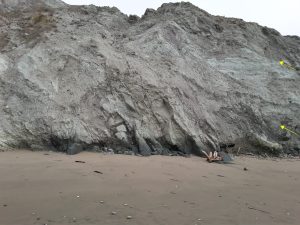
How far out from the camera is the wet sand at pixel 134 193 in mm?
3766

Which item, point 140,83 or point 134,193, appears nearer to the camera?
point 134,193

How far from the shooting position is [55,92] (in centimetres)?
902

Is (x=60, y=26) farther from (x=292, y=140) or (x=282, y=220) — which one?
(x=282, y=220)

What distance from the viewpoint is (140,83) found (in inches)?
398

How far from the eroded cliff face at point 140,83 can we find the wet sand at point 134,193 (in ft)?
4.97

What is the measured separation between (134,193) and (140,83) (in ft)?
19.1

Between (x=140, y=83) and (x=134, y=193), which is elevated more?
(x=140, y=83)

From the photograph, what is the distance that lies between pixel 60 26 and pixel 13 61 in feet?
8.62

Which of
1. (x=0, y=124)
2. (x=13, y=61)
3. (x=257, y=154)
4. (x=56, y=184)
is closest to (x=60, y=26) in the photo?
(x=13, y=61)

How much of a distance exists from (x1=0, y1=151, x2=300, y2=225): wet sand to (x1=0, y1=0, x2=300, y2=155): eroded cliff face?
1514mm

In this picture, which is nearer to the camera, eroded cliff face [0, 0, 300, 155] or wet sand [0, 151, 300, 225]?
wet sand [0, 151, 300, 225]

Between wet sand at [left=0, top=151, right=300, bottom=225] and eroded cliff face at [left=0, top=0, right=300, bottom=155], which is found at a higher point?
eroded cliff face at [left=0, top=0, right=300, bottom=155]

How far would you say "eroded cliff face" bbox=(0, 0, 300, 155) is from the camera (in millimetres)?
8500

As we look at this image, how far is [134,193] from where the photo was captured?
181 inches
